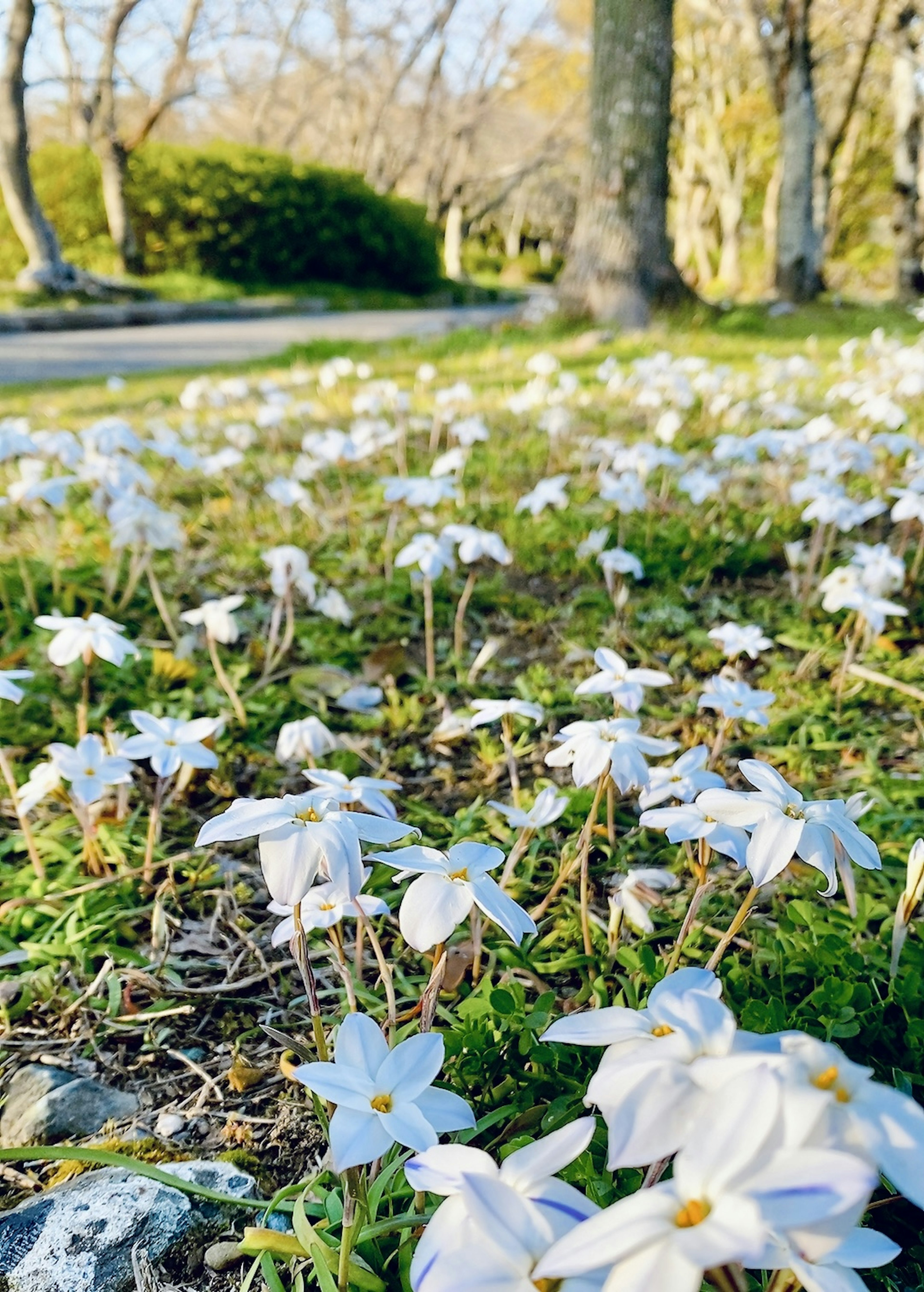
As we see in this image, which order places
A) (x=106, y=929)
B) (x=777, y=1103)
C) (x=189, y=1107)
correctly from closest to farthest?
1. (x=777, y=1103)
2. (x=189, y=1107)
3. (x=106, y=929)

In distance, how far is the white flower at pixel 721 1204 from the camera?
53 cm

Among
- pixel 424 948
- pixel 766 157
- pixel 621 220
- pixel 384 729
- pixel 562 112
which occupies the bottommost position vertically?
pixel 384 729

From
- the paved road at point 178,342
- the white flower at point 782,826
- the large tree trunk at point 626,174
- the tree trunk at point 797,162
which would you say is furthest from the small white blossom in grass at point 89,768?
the tree trunk at point 797,162

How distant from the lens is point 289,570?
7.70ft

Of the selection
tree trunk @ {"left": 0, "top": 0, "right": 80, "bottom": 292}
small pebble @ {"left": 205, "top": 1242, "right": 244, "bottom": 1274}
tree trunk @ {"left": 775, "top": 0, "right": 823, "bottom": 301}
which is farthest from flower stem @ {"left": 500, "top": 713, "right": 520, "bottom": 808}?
tree trunk @ {"left": 0, "top": 0, "right": 80, "bottom": 292}

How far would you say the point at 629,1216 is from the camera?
0.58m

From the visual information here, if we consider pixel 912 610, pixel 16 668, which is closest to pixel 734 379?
pixel 912 610

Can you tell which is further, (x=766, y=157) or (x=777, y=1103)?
(x=766, y=157)

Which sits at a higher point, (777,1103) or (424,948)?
(777,1103)

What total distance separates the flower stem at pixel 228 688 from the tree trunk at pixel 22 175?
516 inches

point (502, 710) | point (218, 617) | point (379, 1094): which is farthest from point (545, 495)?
point (379, 1094)

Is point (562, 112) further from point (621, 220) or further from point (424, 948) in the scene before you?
point (424, 948)

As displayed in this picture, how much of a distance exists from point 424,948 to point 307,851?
0.15 meters

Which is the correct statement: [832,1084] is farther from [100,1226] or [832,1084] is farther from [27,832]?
[27,832]
